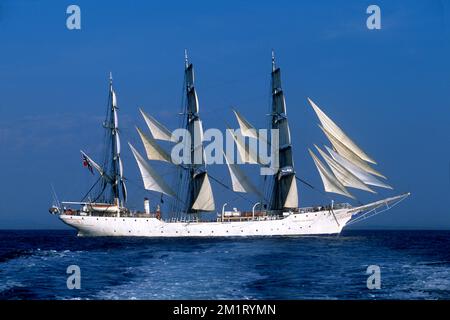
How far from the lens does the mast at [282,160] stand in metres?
70.9

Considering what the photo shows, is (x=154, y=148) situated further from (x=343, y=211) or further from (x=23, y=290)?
(x=23, y=290)

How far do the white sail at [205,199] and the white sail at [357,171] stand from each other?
653 inches

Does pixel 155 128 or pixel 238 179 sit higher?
pixel 155 128

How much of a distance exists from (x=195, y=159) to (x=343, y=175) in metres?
18.3

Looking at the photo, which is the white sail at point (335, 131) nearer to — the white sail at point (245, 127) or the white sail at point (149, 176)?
the white sail at point (245, 127)

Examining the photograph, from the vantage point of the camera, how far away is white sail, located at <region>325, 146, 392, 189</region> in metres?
59.2

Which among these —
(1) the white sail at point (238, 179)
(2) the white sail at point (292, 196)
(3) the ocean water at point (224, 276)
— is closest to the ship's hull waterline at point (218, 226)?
Answer: (2) the white sail at point (292, 196)

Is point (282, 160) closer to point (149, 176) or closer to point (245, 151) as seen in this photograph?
point (245, 151)

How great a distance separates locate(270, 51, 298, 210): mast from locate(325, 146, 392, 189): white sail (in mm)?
10679

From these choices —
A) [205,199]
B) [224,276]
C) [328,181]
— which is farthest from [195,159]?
[224,276]

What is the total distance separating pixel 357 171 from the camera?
59906 mm

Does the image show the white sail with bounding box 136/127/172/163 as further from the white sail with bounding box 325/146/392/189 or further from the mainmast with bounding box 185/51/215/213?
the white sail with bounding box 325/146/392/189

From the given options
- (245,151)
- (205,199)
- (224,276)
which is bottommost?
(224,276)
